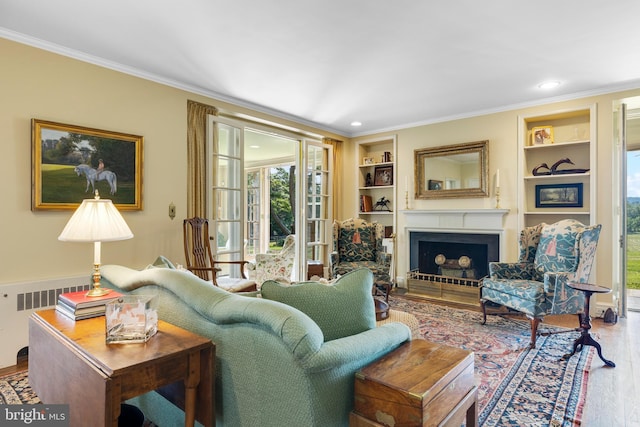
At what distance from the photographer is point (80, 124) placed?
117 inches

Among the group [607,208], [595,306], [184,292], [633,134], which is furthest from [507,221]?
[184,292]

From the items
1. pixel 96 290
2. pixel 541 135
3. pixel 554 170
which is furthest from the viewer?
pixel 541 135

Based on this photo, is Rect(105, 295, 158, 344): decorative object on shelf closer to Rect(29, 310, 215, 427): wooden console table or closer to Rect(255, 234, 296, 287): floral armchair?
Rect(29, 310, 215, 427): wooden console table

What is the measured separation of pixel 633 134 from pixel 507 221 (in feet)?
7.01

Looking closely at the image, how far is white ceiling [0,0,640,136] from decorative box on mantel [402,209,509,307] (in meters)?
1.60

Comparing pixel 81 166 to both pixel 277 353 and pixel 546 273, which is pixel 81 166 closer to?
pixel 277 353

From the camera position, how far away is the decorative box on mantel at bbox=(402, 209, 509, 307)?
14.8 ft

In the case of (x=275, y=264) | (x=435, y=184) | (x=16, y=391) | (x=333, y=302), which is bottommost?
(x=16, y=391)

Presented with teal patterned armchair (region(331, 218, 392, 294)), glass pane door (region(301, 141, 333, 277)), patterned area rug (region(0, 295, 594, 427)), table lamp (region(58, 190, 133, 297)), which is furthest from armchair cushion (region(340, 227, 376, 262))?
table lamp (region(58, 190, 133, 297))

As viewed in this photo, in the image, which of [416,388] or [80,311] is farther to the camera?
[80,311]

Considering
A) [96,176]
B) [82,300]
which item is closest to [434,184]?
[96,176]

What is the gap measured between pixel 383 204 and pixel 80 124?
4210 mm

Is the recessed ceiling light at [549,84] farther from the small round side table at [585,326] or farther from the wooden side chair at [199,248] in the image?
the wooden side chair at [199,248]

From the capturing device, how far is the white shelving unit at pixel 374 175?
561 cm
